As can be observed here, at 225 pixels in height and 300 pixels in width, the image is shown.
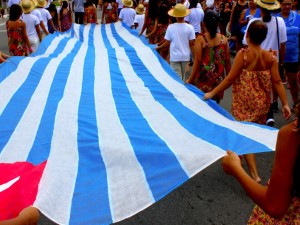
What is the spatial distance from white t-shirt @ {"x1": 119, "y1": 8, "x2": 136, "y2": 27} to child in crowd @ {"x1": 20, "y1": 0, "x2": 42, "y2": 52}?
9.97 feet

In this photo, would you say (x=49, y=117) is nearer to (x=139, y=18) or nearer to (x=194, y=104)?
(x=194, y=104)

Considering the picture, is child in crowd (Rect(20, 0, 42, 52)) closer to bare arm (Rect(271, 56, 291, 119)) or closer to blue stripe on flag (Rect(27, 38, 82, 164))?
blue stripe on flag (Rect(27, 38, 82, 164))

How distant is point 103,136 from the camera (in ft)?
10.7

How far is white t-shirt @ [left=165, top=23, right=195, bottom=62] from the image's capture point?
218 inches

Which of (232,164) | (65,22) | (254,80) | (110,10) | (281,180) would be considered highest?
(281,180)

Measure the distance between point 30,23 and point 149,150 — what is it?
5069 millimetres

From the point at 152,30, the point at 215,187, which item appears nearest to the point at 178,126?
the point at 215,187

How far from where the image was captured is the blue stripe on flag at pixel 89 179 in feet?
7.41

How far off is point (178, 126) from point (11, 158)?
1304mm

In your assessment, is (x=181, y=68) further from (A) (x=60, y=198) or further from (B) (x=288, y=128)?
(B) (x=288, y=128)

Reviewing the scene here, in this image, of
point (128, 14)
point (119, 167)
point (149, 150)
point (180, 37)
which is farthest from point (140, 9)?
point (119, 167)

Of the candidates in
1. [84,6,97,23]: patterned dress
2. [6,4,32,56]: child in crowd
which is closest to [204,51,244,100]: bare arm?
[6,4,32,56]: child in crowd

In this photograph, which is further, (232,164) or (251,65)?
(251,65)

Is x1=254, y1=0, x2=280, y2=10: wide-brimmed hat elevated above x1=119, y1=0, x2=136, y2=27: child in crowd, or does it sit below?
above
